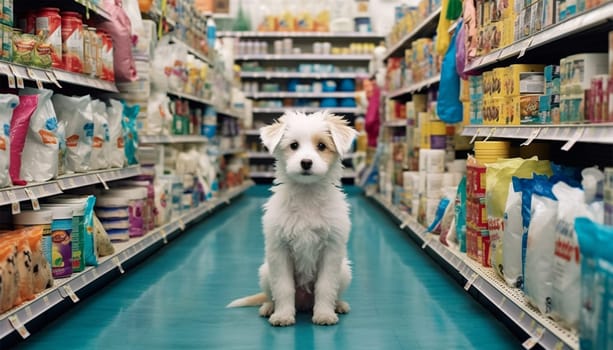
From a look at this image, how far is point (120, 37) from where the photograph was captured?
14.1 ft

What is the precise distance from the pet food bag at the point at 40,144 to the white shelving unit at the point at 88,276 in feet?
1.66

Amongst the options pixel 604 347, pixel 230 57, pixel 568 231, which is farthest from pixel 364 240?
pixel 230 57

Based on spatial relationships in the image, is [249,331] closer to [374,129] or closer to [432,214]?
[432,214]

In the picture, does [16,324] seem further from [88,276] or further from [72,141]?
[72,141]

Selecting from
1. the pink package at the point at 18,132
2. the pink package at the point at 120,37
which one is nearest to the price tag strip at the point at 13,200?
the pink package at the point at 18,132

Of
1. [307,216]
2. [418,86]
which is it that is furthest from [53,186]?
[418,86]

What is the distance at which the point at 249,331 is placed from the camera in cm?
294

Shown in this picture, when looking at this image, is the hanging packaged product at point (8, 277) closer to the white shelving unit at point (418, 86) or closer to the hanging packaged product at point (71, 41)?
the hanging packaged product at point (71, 41)

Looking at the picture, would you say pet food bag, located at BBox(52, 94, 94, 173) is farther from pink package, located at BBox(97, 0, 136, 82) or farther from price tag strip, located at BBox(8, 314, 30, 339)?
price tag strip, located at BBox(8, 314, 30, 339)

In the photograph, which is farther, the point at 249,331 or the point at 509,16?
the point at 509,16

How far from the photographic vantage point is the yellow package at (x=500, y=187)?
3.03 meters

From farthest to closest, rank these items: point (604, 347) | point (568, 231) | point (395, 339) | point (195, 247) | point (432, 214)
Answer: point (195, 247) → point (432, 214) → point (395, 339) → point (568, 231) → point (604, 347)

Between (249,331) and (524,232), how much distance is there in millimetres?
1229

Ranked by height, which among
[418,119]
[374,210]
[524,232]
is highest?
[418,119]
